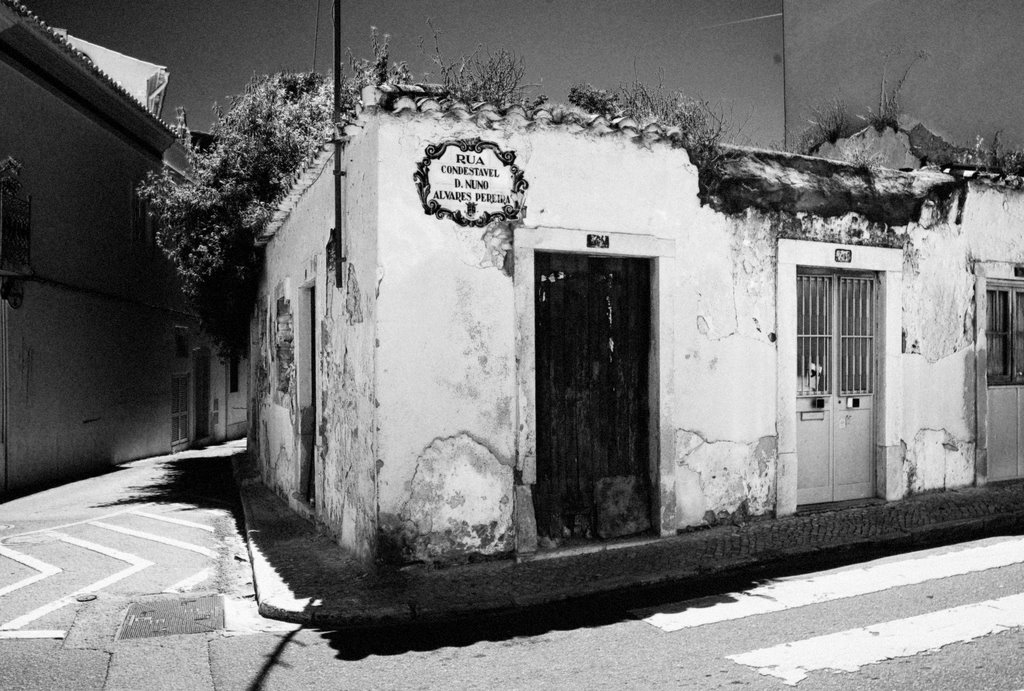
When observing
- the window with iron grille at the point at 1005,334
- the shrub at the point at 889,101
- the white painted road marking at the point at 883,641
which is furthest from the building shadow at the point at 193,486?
the shrub at the point at 889,101

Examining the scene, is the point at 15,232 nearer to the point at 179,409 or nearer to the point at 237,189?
the point at 237,189

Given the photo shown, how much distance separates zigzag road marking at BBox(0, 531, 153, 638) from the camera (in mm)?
5359

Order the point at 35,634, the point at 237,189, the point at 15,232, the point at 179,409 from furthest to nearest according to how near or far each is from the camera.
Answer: the point at 179,409
the point at 237,189
the point at 15,232
the point at 35,634

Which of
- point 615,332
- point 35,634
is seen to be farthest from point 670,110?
point 35,634

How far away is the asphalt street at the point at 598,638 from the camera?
13.7 feet

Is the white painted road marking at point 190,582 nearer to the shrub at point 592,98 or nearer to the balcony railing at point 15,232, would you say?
the shrub at point 592,98

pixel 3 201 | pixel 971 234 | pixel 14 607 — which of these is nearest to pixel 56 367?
pixel 3 201

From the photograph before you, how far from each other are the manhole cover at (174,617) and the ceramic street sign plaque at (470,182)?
329cm

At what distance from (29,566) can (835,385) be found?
762 centimetres

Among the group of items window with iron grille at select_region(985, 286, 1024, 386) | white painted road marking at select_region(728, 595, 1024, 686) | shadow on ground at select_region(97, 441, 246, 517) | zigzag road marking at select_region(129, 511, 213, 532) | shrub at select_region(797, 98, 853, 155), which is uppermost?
shrub at select_region(797, 98, 853, 155)

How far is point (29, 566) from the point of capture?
6949 mm

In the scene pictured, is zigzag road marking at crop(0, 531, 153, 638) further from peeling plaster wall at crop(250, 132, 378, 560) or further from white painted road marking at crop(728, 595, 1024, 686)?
white painted road marking at crop(728, 595, 1024, 686)

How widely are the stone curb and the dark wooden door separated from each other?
1.59ft

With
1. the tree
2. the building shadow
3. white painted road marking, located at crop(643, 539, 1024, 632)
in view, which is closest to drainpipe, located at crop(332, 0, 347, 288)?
the building shadow
